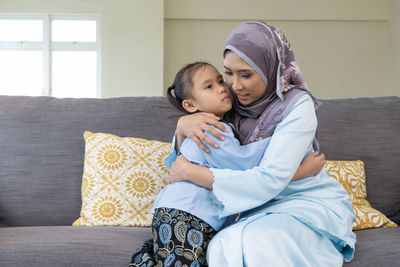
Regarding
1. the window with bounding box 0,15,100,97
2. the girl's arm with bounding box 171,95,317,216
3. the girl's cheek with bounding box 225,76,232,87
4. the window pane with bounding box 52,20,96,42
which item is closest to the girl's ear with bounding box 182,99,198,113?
the girl's cheek with bounding box 225,76,232,87

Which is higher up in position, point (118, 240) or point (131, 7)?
point (131, 7)

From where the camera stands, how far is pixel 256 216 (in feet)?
4.71

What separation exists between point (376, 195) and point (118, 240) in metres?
1.16

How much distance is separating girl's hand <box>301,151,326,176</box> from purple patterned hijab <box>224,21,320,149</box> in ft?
0.50

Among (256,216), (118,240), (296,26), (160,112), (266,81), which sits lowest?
(118,240)

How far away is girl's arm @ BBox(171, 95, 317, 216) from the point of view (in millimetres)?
1429

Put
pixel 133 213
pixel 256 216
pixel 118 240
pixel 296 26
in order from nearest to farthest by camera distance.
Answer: pixel 256 216 → pixel 118 240 → pixel 133 213 → pixel 296 26

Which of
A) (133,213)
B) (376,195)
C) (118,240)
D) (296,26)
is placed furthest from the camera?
(296,26)

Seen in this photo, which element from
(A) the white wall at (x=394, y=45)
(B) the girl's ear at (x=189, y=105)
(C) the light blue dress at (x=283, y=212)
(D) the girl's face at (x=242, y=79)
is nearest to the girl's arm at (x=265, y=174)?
(C) the light blue dress at (x=283, y=212)

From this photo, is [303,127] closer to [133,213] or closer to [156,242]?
[156,242]

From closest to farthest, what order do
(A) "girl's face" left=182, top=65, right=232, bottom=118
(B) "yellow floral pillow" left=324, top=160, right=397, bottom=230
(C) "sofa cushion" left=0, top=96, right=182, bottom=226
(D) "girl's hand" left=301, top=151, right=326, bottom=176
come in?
1. (D) "girl's hand" left=301, top=151, right=326, bottom=176
2. (A) "girl's face" left=182, top=65, right=232, bottom=118
3. (B) "yellow floral pillow" left=324, top=160, right=397, bottom=230
4. (C) "sofa cushion" left=0, top=96, right=182, bottom=226

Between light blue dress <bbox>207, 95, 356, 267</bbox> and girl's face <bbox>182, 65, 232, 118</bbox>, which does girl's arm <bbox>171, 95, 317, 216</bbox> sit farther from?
girl's face <bbox>182, 65, 232, 118</bbox>

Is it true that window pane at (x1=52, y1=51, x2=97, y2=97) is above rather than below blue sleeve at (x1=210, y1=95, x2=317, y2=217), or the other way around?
above

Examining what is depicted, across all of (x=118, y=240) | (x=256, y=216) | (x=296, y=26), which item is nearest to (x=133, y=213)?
(x=118, y=240)
